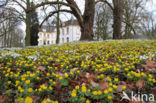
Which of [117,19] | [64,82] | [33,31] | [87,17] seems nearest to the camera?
[64,82]

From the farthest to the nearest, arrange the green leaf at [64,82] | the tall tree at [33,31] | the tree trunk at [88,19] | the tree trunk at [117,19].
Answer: the tall tree at [33,31] → the tree trunk at [117,19] → the tree trunk at [88,19] → the green leaf at [64,82]

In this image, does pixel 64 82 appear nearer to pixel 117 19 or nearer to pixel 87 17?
pixel 87 17

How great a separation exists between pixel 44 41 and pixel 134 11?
42362 millimetres

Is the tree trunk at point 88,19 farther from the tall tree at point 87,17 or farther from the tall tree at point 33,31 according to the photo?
the tall tree at point 33,31

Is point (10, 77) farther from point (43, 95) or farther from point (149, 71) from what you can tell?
point (149, 71)

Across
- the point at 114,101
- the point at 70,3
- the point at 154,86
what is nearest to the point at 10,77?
the point at 114,101

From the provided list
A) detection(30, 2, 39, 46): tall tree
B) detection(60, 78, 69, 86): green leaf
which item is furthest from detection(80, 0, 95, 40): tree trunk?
detection(30, 2, 39, 46): tall tree

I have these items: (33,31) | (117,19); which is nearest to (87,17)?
(117,19)

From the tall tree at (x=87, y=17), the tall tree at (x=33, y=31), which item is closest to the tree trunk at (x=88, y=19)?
the tall tree at (x=87, y=17)

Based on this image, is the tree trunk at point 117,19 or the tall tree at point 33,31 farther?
the tall tree at point 33,31

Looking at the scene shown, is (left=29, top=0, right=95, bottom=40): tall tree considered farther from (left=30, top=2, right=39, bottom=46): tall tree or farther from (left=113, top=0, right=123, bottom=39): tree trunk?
(left=30, top=2, right=39, bottom=46): tall tree

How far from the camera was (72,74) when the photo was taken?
173 centimetres

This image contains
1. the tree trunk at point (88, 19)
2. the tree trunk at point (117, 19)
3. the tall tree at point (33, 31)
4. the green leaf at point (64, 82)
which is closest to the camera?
the green leaf at point (64, 82)

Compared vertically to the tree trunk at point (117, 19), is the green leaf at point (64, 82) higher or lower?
lower
